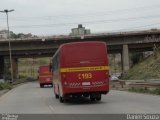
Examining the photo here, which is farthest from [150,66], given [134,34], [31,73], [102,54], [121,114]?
[31,73]

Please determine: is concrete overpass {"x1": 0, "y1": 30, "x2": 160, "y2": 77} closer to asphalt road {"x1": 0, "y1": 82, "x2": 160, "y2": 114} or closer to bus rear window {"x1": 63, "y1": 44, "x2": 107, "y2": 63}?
asphalt road {"x1": 0, "y1": 82, "x2": 160, "y2": 114}

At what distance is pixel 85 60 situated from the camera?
2550 centimetres

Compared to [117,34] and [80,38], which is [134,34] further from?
[80,38]

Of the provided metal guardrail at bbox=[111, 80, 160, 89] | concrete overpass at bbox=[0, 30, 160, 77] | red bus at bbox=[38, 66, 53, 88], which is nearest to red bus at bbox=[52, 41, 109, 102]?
metal guardrail at bbox=[111, 80, 160, 89]

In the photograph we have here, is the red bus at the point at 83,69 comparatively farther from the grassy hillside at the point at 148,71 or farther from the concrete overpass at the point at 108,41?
the concrete overpass at the point at 108,41

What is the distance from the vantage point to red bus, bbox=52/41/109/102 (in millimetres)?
25250

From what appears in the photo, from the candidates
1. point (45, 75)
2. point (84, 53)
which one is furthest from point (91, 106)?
point (45, 75)

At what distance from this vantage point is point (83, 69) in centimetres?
2533

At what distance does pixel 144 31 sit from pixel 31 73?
112m

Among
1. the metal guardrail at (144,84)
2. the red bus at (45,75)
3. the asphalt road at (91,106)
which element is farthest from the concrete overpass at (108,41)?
the asphalt road at (91,106)

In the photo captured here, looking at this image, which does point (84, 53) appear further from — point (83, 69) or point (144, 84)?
point (144, 84)

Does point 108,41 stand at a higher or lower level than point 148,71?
higher

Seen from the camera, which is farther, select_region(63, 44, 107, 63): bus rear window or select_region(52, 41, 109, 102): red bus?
select_region(63, 44, 107, 63): bus rear window

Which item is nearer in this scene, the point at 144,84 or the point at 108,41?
the point at 144,84
